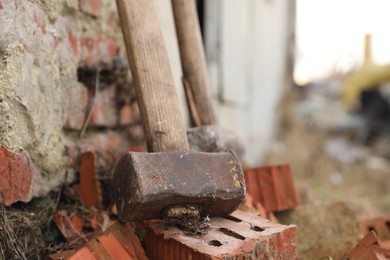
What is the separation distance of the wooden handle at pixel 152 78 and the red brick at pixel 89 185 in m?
0.34

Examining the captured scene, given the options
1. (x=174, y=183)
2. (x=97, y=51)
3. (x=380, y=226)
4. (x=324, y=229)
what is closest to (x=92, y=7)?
(x=97, y=51)

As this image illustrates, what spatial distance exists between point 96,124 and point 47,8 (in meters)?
0.48

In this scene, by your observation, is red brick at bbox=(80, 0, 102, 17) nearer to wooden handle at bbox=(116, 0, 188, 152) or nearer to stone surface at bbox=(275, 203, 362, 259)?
wooden handle at bbox=(116, 0, 188, 152)

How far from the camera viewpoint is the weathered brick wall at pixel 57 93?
4.40ft

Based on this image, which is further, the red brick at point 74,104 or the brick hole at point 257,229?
the red brick at point 74,104

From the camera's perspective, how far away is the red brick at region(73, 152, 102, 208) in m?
1.68

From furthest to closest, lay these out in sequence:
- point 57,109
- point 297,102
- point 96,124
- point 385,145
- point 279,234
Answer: point 297,102, point 385,145, point 96,124, point 57,109, point 279,234

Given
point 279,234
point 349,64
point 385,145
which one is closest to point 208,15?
point 279,234

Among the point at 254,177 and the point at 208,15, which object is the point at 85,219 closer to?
the point at 254,177

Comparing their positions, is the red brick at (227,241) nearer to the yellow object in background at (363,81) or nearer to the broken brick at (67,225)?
the broken brick at (67,225)

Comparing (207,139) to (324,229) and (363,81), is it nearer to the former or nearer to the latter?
(324,229)

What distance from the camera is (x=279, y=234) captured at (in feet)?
4.24

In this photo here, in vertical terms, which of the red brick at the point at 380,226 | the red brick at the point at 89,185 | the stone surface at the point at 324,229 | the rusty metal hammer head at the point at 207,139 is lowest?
the red brick at the point at 380,226

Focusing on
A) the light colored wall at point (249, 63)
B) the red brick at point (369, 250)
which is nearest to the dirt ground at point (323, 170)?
the light colored wall at point (249, 63)
